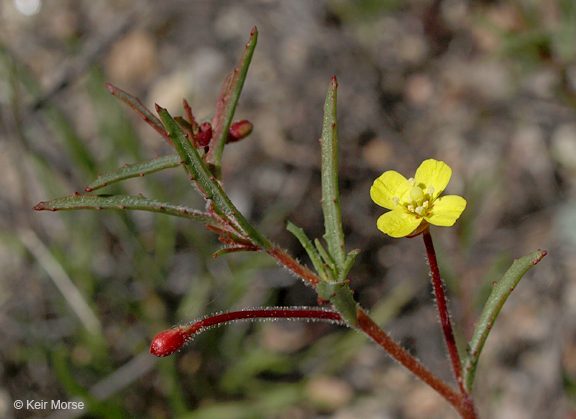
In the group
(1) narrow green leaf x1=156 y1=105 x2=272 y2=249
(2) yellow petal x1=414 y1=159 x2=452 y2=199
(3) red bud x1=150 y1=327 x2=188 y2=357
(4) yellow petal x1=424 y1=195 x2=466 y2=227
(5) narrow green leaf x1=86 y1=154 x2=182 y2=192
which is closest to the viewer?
(3) red bud x1=150 y1=327 x2=188 y2=357

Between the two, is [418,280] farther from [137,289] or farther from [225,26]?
[225,26]

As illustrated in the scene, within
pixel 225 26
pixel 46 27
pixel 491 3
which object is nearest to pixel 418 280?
pixel 491 3

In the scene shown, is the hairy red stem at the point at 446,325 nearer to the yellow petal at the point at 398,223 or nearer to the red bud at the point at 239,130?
the yellow petal at the point at 398,223

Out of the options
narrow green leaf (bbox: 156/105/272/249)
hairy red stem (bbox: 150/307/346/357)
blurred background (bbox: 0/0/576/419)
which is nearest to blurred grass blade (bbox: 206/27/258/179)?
narrow green leaf (bbox: 156/105/272/249)

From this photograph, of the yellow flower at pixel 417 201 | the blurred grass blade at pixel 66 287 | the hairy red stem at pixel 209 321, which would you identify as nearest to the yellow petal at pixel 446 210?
the yellow flower at pixel 417 201

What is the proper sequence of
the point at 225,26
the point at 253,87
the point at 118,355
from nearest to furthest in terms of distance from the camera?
the point at 118,355 < the point at 253,87 < the point at 225,26

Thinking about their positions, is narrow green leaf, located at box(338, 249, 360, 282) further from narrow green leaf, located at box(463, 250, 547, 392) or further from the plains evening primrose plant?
narrow green leaf, located at box(463, 250, 547, 392)

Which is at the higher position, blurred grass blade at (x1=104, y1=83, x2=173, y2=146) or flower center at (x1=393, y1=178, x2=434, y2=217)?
blurred grass blade at (x1=104, y1=83, x2=173, y2=146)

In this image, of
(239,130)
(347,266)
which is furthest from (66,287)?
(347,266)
